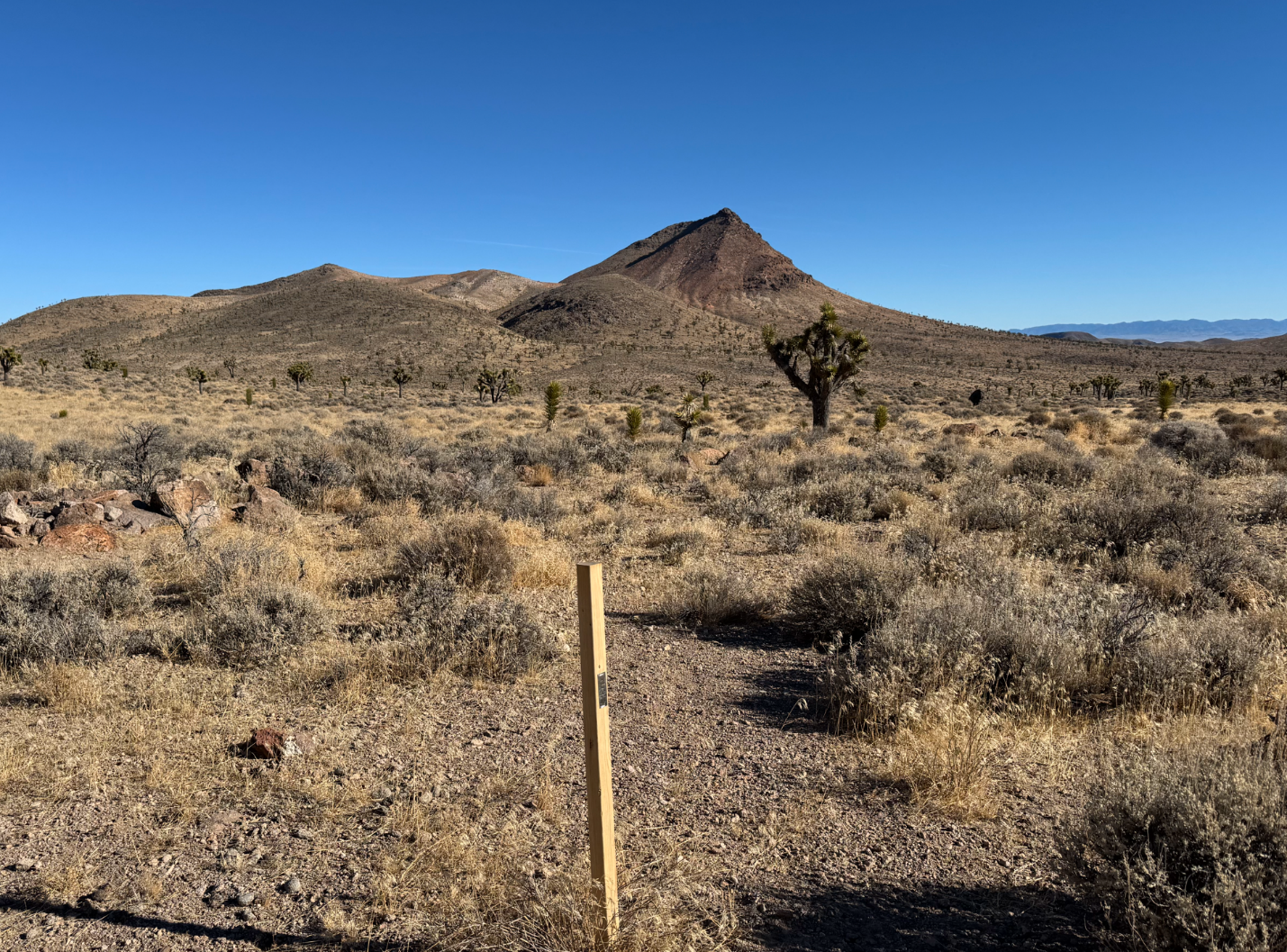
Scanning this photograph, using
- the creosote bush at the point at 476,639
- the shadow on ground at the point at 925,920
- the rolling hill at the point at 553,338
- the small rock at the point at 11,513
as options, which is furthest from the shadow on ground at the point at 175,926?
the rolling hill at the point at 553,338

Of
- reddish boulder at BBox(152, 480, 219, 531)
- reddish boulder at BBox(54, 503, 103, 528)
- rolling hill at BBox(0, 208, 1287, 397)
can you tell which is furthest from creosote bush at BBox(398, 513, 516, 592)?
rolling hill at BBox(0, 208, 1287, 397)

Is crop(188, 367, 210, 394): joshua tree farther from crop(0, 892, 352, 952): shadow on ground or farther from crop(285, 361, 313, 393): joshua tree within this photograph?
crop(0, 892, 352, 952): shadow on ground

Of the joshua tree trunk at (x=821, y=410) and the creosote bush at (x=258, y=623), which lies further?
the joshua tree trunk at (x=821, y=410)

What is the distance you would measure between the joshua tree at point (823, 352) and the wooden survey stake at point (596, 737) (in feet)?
66.5

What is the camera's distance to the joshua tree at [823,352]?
878 inches

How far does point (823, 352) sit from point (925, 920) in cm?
2078

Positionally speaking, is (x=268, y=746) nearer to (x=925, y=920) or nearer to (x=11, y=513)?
(x=925, y=920)

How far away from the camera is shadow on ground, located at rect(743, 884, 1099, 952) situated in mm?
2836

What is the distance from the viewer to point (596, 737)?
2.42 m

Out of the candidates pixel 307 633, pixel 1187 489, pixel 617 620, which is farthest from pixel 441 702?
pixel 1187 489

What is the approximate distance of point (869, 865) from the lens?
3.30 m

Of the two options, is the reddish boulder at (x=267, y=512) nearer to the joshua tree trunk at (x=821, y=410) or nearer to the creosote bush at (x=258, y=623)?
the creosote bush at (x=258, y=623)

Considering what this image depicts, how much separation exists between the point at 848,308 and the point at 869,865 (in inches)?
4678

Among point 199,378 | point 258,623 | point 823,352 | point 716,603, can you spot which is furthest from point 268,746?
point 199,378
